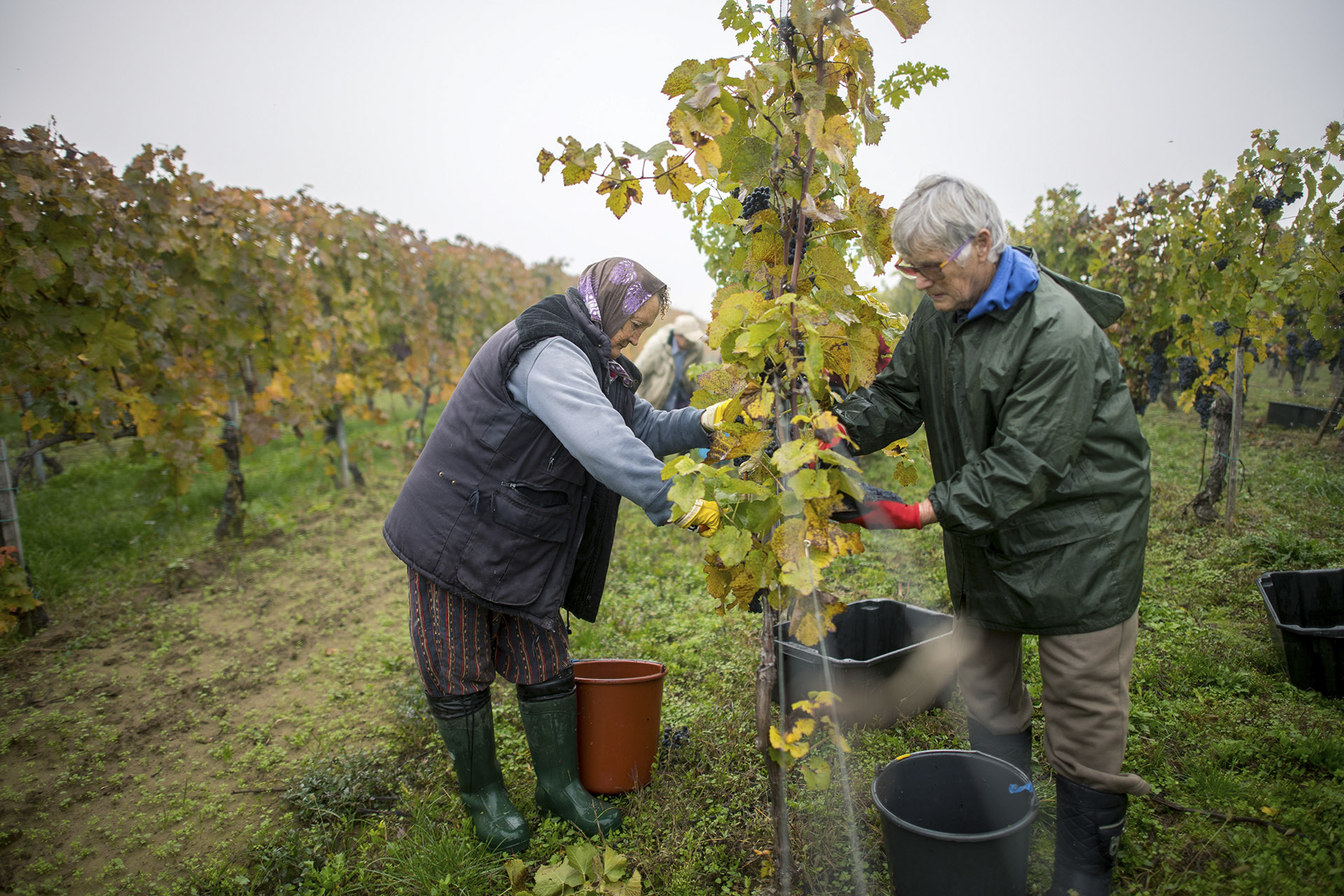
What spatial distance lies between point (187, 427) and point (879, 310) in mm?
5046

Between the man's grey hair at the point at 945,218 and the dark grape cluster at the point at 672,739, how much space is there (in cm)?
194

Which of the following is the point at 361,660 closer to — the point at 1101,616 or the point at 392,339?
the point at 1101,616

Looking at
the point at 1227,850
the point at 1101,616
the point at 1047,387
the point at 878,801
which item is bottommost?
the point at 1227,850

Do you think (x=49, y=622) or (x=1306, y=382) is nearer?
(x=49, y=622)

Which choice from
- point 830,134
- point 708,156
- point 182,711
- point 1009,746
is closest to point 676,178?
point 708,156

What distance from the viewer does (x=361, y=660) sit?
399 centimetres

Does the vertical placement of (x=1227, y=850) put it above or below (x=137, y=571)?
below

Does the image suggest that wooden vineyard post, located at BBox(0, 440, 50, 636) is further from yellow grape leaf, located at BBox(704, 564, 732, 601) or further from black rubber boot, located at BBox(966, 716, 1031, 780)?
black rubber boot, located at BBox(966, 716, 1031, 780)

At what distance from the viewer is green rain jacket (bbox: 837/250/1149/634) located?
169 cm

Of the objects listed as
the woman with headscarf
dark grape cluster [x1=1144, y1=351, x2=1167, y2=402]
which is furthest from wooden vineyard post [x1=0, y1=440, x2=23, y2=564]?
dark grape cluster [x1=1144, y1=351, x2=1167, y2=402]

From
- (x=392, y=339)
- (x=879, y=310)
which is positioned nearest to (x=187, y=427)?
(x=392, y=339)

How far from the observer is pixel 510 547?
2.17 m

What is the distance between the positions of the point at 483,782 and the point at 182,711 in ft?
6.62

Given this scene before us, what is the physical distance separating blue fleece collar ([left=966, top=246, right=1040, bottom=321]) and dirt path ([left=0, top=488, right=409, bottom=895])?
9.63 ft
